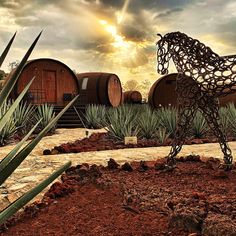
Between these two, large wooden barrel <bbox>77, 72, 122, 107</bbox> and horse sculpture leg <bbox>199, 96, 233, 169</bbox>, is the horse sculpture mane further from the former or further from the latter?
large wooden barrel <bbox>77, 72, 122, 107</bbox>

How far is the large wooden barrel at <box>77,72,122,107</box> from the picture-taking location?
789 inches

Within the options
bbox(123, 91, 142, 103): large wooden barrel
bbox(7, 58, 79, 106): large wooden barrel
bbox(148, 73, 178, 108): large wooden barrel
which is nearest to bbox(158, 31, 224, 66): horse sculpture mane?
bbox(7, 58, 79, 106): large wooden barrel

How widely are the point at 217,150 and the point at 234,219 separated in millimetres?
4550

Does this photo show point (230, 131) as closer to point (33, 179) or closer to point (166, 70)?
point (166, 70)

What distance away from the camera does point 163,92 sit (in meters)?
19.4

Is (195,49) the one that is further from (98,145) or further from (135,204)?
(98,145)

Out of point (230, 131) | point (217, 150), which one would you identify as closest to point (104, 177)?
point (217, 150)

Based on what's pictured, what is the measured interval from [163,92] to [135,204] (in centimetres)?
1601

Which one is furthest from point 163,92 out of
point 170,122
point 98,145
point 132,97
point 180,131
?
point 180,131

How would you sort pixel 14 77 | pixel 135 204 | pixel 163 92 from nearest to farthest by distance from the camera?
pixel 14 77 < pixel 135 204 < pixel 163 92

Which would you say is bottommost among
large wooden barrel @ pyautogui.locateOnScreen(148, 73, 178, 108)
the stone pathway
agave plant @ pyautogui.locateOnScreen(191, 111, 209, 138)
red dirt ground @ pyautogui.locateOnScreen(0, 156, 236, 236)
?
red dirt ground @ pyautogui.locateOnScreen(0, 156, 236, 236)

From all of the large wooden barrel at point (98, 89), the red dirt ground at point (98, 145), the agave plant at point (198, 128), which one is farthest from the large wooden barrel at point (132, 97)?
the agave plant at point (198, 128)

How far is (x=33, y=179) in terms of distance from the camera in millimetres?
4723

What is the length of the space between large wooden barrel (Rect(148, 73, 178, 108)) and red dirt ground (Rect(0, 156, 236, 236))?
14166 millimetres
